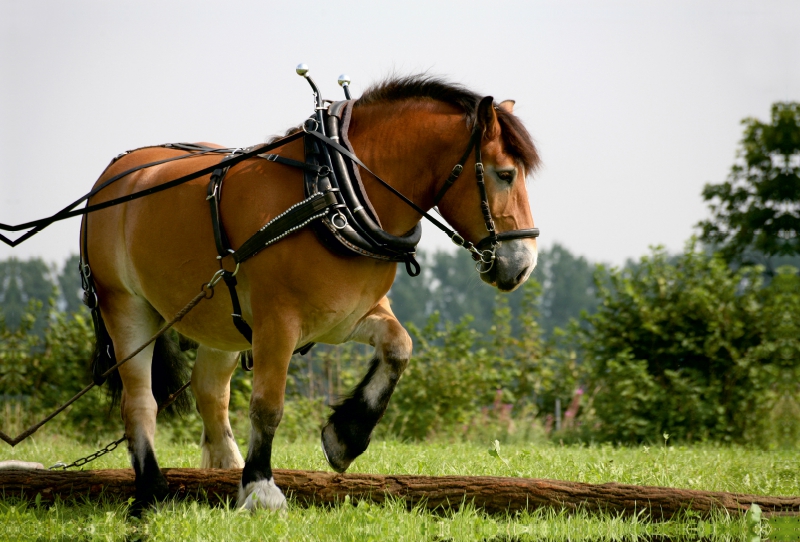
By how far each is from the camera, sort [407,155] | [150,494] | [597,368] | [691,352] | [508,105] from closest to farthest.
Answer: [407,155] < [508,105] < [150,494] < [691,352] < [597,368]

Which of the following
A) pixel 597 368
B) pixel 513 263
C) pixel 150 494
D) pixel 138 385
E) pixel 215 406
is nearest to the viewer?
pixel 513 263

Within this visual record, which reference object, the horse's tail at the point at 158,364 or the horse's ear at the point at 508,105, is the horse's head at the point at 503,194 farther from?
the horse's tail at the point at 158,364

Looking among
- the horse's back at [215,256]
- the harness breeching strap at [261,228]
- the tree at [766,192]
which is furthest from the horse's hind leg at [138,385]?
the tree at [766,192]

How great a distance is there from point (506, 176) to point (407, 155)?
1.73 ft

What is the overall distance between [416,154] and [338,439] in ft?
5.07

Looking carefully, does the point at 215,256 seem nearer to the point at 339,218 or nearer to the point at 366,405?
the point at 339,218

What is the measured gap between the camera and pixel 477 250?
12.8ft

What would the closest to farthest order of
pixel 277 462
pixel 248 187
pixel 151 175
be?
pixel 248 187
pixel 151 175
pixel 277 462

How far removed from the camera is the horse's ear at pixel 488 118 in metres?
3.83

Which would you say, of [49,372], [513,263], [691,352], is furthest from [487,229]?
[49,372]

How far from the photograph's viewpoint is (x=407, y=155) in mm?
4078

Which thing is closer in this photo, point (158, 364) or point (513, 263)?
point (513, 263)

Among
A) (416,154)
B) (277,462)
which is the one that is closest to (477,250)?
(416,154)

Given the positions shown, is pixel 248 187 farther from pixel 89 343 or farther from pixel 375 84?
pixel 89 343
